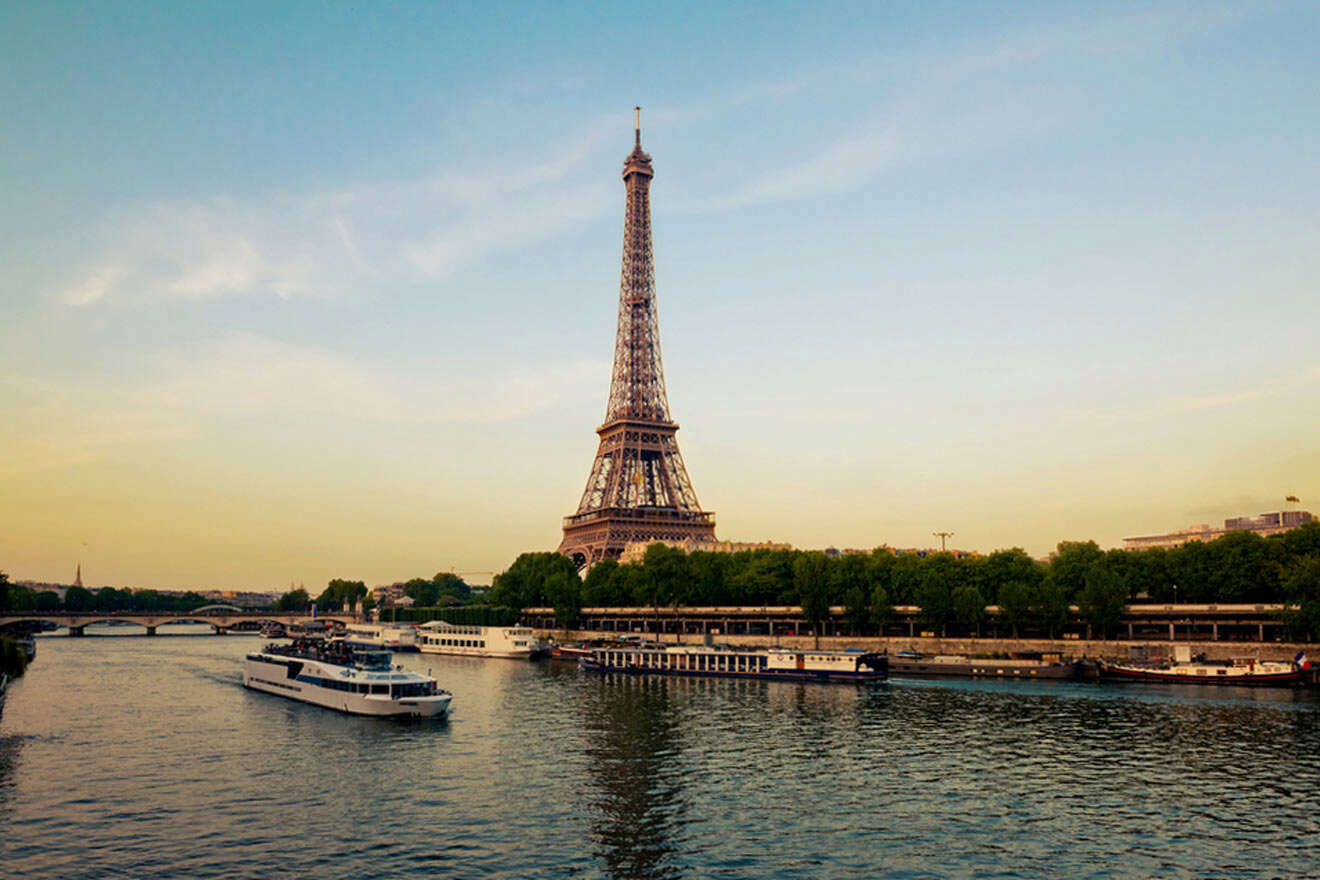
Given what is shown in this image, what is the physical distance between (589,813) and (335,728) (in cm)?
3017

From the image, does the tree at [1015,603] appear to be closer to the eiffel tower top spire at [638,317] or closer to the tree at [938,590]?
the tree at [938,590]

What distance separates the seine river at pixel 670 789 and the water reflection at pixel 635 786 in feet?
0.54

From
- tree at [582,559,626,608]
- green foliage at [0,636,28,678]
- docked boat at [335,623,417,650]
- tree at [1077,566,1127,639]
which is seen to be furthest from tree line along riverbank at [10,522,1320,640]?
green foliage at [0,636,28,678]

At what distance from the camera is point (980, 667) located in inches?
3863

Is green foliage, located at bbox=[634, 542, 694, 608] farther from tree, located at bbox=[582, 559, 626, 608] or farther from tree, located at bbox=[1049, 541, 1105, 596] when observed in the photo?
tree, located at bbox=[1049, 541, 1105, 596]

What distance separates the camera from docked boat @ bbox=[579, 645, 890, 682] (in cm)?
9488

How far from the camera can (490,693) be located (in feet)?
279

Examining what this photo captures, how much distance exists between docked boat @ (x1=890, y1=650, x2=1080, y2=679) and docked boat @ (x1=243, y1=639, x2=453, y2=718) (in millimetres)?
51622

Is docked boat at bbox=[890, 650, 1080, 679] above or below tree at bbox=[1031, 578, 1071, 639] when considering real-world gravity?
below

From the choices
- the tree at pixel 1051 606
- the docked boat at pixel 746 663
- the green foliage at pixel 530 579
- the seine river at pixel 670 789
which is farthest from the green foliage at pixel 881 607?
the green foliage at pixel 530 579

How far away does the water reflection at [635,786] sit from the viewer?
3409 centimetres

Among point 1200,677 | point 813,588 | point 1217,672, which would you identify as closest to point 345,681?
point 1200,677

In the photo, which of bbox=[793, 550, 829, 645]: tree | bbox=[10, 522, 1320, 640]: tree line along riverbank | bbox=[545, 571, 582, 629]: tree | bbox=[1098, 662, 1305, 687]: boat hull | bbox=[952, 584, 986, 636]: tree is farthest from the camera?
→ bbox=[545, 571, 582, 629]: tree

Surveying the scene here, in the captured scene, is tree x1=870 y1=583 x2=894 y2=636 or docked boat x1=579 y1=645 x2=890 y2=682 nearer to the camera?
docked boat x1=579 y1=645 x2=890 y2=682
